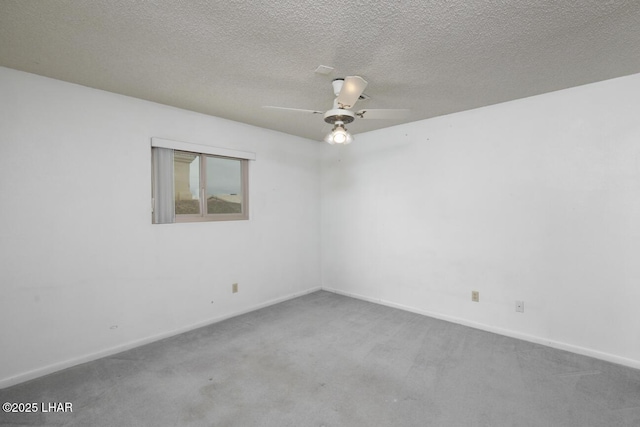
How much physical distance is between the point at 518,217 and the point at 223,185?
3.37 m

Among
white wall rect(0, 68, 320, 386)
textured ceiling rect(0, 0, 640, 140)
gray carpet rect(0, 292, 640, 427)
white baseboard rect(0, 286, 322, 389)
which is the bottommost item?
gray carpet rect(0, 292, 640, 427)

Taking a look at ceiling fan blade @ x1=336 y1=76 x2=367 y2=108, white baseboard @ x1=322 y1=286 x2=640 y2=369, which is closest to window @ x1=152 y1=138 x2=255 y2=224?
ceiling fan blade @ x1=336 y1=76 x2=367 y2=108

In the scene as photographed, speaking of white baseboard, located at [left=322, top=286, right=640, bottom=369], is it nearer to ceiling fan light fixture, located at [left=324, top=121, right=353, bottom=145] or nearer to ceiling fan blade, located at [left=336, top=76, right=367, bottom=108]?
ceiling fan light fixture, located at [left=324, top=121, right=353, bottom=145]

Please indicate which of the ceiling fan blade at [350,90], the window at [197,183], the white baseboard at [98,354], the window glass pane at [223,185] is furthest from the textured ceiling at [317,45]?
the white baseboard at [98,354]

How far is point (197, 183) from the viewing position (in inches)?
134

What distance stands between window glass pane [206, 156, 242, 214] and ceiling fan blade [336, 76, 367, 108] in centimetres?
199

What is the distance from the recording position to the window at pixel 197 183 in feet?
9.96

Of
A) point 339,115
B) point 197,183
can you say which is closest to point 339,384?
point 339,115

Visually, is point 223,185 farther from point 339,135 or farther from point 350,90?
point 350,90

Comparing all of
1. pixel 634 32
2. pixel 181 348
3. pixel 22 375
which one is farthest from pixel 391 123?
pixel 22 375

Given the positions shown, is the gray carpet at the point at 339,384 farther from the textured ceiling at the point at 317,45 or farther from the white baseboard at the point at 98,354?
the textured ceiling at the point at 317,45

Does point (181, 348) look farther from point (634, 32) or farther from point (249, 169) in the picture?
point (634, 32)

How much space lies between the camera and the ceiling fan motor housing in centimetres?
233

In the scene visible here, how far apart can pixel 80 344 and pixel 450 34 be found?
3.77 meters
